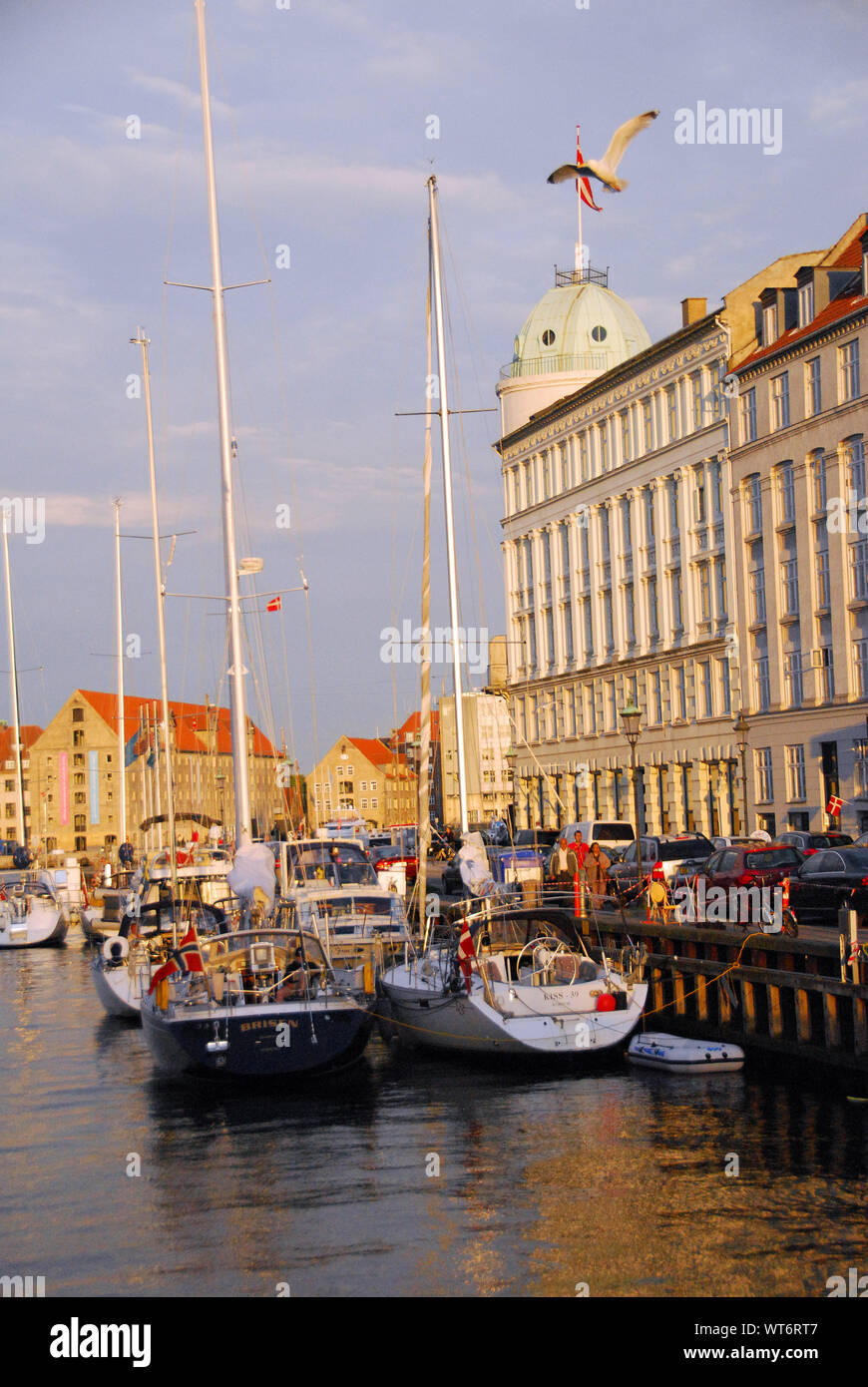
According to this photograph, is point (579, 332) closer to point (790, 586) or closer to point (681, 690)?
point (681, 690)

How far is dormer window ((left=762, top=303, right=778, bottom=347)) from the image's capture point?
69062 millimetres

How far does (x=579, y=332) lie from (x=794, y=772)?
1687 inches

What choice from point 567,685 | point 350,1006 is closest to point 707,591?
point 567,685

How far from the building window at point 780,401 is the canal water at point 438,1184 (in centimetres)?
4608

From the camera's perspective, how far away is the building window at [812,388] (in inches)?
2534

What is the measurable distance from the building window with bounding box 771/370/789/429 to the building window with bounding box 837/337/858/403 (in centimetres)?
443

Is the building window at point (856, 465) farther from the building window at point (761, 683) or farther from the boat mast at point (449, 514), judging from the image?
the boat mast at point (449, 514)

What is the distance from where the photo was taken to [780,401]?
221ft

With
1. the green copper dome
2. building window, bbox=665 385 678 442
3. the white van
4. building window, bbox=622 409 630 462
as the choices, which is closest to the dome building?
the green copper dome

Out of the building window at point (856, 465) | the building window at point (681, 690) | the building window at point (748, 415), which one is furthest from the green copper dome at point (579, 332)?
the building window at point (856, 465)

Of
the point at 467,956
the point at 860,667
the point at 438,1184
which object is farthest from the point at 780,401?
the point at 438,1184

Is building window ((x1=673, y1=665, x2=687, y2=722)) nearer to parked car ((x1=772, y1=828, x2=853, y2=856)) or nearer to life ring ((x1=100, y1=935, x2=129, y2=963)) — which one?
parked car ((x1=772, y1=828, x2=853, y2=856))

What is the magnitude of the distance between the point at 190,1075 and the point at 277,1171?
4740mm

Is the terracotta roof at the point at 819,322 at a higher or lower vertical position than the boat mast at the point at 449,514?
higher
